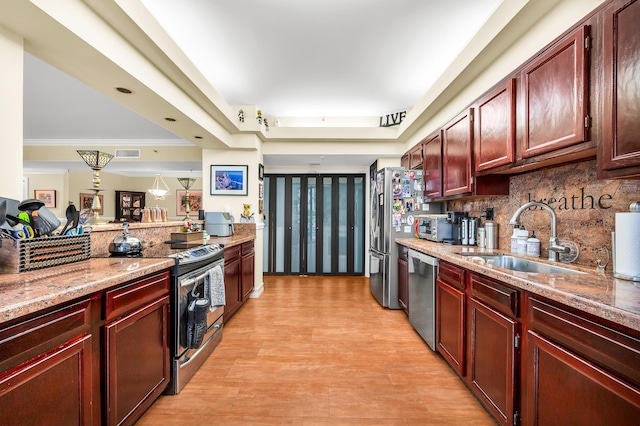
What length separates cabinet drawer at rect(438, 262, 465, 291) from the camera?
6.84ft

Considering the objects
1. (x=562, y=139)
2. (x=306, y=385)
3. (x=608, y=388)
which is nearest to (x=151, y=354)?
(x=306, y=385)

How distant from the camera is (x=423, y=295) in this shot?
2811 mm

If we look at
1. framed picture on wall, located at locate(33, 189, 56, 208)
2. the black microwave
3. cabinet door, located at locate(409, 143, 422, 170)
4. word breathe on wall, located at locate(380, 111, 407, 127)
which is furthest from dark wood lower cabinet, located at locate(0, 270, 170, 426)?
framed picture on wall, located at locate(33, 189, 56, 208)

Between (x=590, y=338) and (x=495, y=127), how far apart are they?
164 cm

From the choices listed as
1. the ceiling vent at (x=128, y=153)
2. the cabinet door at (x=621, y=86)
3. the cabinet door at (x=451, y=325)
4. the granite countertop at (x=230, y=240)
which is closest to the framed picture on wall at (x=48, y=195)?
the ceiling vent at (x=128, y=153)

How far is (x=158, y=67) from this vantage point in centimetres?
240

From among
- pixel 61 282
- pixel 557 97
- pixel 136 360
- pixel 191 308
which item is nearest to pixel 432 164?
pixel 557 97

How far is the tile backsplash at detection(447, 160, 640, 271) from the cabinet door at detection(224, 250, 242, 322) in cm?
272

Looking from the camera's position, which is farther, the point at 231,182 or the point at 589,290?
the point at 231,182

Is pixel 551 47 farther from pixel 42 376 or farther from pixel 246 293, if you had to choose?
pixel 246 293

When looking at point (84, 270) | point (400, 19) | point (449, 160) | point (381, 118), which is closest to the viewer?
point (84, 270)

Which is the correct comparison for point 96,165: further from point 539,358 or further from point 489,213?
point 489,213

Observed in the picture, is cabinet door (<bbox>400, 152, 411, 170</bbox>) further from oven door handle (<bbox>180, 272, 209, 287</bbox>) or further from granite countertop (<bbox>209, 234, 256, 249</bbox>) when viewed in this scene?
oven door handle (<bbox>180, 272, 209, 287</bbox>)

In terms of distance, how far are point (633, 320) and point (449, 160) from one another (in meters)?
2.30
